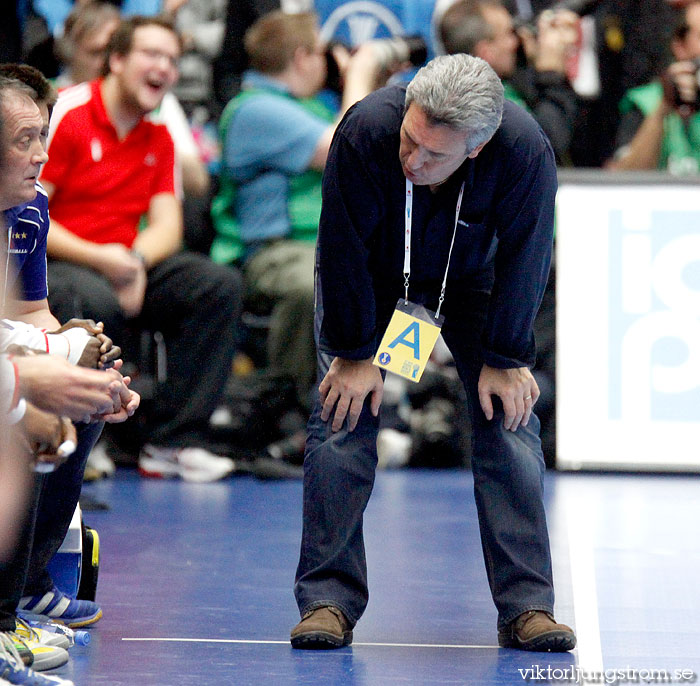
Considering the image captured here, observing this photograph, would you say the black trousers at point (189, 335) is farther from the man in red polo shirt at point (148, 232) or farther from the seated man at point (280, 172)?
the seated man at point (280, 172)

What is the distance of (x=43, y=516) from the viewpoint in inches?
118

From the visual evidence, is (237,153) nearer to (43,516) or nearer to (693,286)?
(693,286)

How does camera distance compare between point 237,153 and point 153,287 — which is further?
point 237,153

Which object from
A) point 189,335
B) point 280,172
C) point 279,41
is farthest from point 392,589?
point 279,41

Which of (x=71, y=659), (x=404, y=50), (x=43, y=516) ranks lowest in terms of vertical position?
(x=71, y=659)

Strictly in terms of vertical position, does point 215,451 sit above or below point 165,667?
below

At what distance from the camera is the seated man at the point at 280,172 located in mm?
6016

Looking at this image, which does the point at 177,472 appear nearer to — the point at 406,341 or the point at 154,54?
the point at 154,54

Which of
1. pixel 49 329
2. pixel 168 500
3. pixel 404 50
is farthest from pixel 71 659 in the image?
pixel 404 50

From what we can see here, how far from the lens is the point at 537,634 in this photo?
293cm

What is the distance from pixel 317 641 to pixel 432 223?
3.26 ft

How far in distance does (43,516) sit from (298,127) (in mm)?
3396

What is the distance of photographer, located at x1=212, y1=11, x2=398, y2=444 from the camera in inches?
237

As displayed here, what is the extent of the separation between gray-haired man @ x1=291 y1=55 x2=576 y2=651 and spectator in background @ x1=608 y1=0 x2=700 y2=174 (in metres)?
3.60
